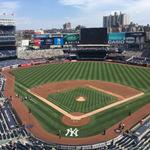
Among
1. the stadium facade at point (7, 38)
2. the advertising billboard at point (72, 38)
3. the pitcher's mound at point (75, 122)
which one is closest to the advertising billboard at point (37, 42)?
the advertising billboard at point (72, 38)

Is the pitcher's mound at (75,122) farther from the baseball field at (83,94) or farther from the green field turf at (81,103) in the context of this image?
the green field turf at (81,103)

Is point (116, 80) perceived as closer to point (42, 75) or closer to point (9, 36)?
point (42, 75)

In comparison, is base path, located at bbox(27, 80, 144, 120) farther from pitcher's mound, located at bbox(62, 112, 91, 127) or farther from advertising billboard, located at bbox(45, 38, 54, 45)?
advertising billboard, located at bbox(45, 38, 54, 45)

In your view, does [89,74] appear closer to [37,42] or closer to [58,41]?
[58,41]

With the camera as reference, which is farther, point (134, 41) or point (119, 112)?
point (134, 41)

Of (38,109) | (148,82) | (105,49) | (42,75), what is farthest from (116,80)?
(105,49)

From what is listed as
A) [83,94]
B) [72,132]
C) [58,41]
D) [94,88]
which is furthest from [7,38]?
[72,132]
